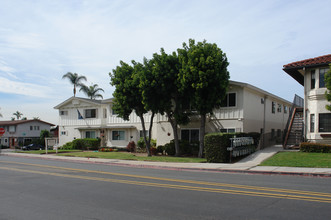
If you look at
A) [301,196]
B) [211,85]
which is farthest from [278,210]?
[211,85]

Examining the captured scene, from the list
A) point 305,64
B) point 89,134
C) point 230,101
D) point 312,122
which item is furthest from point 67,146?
point 305,64

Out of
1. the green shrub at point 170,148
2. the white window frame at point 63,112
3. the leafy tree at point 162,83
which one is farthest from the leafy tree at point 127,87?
the white window frame at point 63,112

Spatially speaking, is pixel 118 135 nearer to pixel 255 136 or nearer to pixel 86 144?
pixel 86 144

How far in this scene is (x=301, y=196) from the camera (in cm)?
816

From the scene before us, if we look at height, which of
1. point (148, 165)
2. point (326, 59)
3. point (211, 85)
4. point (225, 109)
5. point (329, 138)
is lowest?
point (148, 165)

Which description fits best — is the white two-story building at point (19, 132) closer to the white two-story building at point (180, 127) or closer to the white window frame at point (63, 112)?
the white window frame at point (63, 112)

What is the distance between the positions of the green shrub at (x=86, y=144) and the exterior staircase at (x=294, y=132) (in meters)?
21.5

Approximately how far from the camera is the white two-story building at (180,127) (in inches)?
947

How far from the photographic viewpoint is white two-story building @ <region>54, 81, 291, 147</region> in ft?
78.9

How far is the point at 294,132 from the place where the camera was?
2391 cm

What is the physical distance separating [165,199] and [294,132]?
1884 cm

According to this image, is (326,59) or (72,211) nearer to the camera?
(72,211)

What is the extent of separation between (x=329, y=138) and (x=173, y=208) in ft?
55.0

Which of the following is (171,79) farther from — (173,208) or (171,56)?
(173,208)
